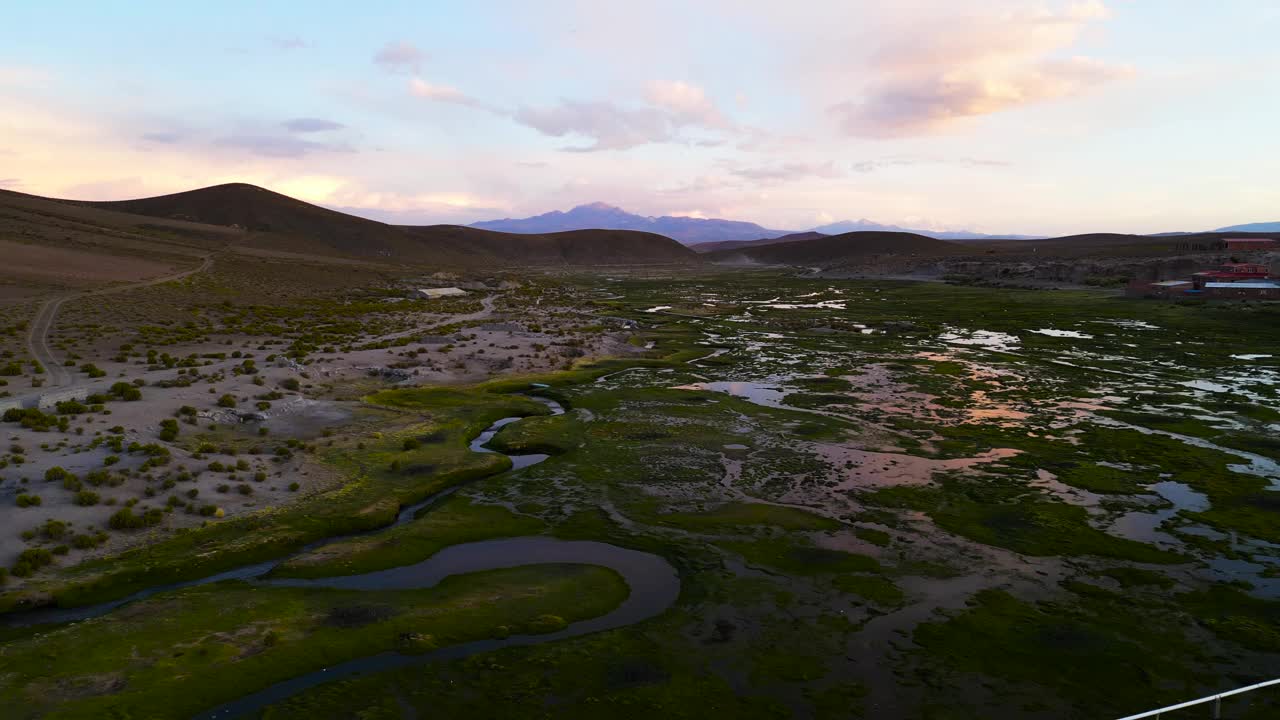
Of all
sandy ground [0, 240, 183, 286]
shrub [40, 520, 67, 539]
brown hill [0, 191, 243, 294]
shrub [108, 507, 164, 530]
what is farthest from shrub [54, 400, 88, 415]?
sandy ground [0, 240, 183, 286]

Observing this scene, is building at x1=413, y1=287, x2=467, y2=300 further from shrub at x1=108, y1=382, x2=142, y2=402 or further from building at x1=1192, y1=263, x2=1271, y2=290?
building at x1=1192, y1=263, x2=1271, y2=290

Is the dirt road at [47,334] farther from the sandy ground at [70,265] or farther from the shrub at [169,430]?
the shrub at [169,430]

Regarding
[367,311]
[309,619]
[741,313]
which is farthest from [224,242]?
[309,619]

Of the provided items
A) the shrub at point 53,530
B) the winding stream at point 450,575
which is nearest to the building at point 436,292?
the winding stream at point 450,575

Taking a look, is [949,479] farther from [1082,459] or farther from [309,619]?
[309,619]

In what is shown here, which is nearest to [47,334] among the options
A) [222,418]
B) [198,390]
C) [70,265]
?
[198,390]

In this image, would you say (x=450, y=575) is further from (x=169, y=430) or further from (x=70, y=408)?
(x=70, y=408)
